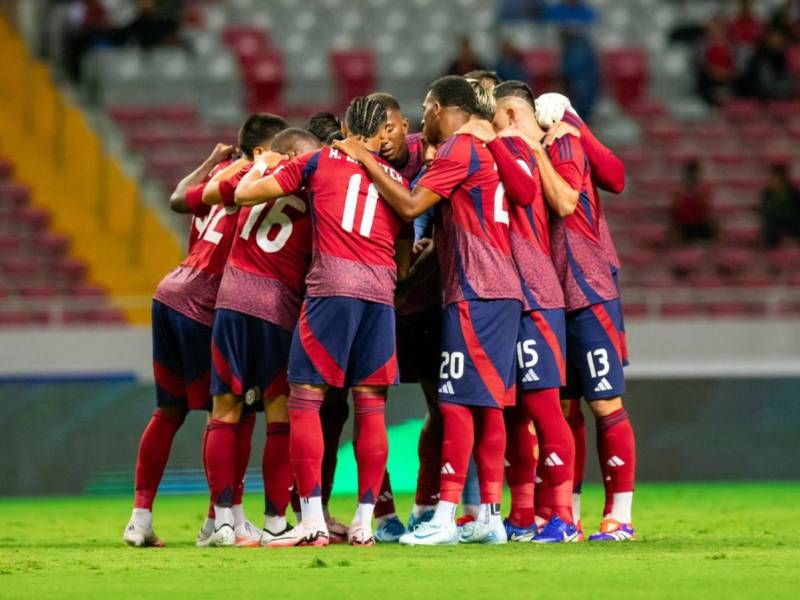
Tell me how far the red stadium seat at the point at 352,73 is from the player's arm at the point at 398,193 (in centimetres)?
1044

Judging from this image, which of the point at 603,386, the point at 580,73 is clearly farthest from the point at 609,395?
the point at 580,73

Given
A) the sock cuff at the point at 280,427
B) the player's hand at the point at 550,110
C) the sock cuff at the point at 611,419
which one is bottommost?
the sock cuff at the point at 280,427

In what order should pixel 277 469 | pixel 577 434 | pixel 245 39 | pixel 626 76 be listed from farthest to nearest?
pixel 245 39 → pixel 626 76 → pixel 577 434 → pixel 277 469

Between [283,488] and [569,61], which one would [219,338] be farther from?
[569,61]

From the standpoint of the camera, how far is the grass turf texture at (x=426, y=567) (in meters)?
5.72

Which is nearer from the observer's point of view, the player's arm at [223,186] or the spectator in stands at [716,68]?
the player's arm at [223,186]

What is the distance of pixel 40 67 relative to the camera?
18.7 m

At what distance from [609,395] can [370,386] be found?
3.79ft

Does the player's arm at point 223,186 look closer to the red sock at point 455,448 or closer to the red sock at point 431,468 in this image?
the red sock at point 455,448

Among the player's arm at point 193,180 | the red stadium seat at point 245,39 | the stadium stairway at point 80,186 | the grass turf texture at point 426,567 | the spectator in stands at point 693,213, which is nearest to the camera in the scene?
the grass turf texture at point 426,567

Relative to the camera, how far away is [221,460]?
25.2ft

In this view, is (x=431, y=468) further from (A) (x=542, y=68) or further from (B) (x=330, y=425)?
(A) (x=542, y=68)

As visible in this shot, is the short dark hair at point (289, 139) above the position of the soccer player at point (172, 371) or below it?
above

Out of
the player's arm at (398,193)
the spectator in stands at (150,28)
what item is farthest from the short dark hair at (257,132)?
the spectator in stands at (150,28)
